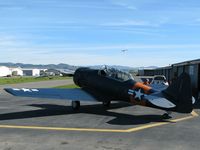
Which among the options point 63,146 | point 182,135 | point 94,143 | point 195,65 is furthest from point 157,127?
point 195,65

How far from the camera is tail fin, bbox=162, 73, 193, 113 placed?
1330cm

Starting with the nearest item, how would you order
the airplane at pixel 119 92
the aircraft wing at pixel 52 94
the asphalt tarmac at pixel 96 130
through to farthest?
A: the asphalt tarmac at pixel 96 130
the airplane at pixel 119 92
the aircraft wing at pixel 52 94

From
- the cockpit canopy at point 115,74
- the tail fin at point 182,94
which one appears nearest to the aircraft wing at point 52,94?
the cockpit canopy at point 115,74

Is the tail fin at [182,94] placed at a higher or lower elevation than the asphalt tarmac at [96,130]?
higher

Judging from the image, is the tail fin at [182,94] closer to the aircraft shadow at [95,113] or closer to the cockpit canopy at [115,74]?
the aircraft shadow at [95,113]

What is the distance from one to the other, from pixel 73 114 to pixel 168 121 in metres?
4.42

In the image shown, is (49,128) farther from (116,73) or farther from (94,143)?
(116,73)

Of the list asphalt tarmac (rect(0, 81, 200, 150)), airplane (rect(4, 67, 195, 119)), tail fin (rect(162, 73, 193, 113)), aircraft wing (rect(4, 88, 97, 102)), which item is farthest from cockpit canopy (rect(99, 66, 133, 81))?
tail fin (rect(162, 73, 193, 113))

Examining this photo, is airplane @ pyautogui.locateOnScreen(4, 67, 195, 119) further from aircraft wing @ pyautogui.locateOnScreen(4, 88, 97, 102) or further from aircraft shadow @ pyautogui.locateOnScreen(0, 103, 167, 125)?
aircraft shadow @ pyautogui.locateOnScreen(0, 103, 167, 125)

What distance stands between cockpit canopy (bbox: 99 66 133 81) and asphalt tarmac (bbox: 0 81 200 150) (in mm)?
1609

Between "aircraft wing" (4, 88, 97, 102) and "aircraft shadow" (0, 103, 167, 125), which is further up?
"aircraft wing" (4, 88, 97, 102)

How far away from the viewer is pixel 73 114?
16.1 metres

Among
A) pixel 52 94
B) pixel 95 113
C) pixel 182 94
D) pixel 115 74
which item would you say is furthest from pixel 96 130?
pixel 115 74

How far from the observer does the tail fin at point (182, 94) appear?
523 inches
